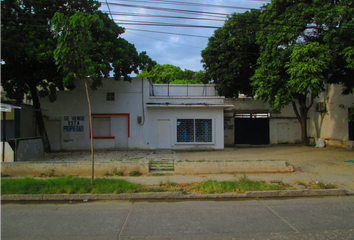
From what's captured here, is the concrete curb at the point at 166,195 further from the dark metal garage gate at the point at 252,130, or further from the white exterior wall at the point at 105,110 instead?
the dark metal garage gate at the point at 252,130

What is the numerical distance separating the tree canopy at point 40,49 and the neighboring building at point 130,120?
150 centimetres

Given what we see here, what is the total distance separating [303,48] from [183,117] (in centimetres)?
744

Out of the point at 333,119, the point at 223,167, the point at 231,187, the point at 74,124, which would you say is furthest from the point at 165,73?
the point at 231,187

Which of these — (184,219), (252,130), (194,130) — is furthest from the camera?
(252,130)

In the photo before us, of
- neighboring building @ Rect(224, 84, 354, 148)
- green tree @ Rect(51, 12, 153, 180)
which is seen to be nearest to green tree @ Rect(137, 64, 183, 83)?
neighboring building @ Rect(224, 84, 354, 148)

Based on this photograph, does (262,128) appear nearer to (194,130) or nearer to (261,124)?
(261,124)

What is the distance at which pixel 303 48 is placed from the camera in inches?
431

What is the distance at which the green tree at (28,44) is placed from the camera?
1077 cm

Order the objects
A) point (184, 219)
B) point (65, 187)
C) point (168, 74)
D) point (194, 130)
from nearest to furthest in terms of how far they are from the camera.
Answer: point (184, 219) < point (65, 187) < point (194, 130) < point (168, 74)

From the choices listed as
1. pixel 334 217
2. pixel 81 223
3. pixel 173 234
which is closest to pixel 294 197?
pixel 334 217

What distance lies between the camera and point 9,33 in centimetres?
1095

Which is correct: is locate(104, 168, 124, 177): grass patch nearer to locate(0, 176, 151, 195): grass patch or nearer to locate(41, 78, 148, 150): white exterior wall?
locate(0, 176, 151, 195): grass patch

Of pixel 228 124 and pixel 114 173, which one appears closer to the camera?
pixel 114 173

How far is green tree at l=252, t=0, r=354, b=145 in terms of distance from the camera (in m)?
10.9
